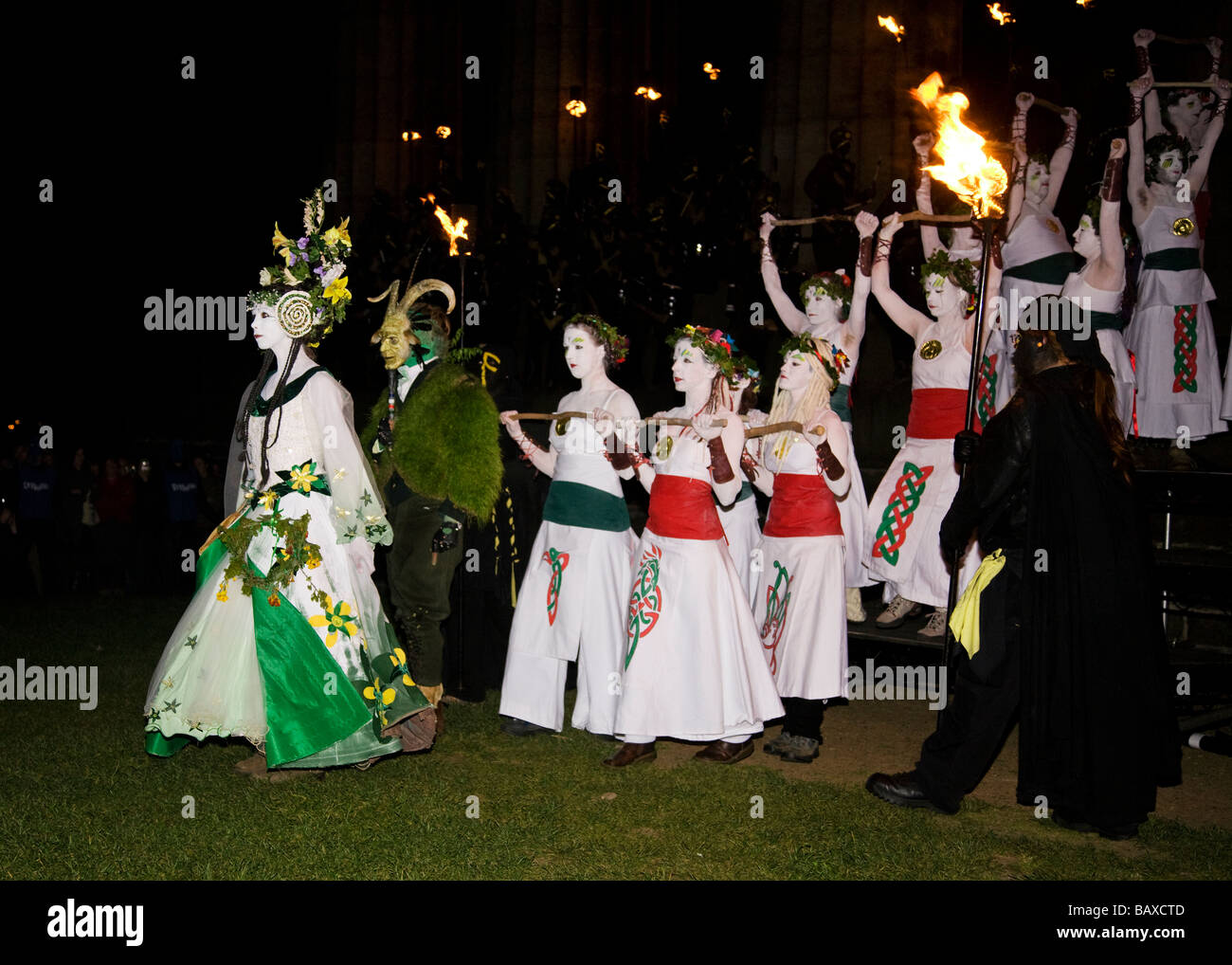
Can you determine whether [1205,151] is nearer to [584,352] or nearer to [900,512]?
[900,512]

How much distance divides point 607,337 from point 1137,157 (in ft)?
12.5

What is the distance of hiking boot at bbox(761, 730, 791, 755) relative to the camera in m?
6.75

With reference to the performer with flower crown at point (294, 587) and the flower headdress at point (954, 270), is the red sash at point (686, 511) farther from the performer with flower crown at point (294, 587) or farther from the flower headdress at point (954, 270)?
the flower headdress at point (954, 270)

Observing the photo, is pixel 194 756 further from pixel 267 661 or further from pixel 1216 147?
pixel 1216 147

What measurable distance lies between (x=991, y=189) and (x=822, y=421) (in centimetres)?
145

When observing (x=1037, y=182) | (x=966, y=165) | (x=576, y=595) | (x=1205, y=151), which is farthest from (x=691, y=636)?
(x=1205, y=151)

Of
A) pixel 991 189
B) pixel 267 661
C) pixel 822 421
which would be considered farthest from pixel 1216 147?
pixel 267 661

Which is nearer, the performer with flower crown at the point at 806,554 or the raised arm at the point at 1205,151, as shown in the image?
the performer with flower crown at the point at 806,554

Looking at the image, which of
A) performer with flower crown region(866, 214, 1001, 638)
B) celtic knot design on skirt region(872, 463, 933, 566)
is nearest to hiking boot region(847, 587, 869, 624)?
performer with flower crown region(866, 214, 1001, 638)

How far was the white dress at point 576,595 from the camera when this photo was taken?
22.4ft

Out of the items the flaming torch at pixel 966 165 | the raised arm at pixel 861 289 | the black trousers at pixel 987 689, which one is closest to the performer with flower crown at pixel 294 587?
the black trousers at pixel 987 689

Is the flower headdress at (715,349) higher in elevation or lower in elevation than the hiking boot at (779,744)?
higher

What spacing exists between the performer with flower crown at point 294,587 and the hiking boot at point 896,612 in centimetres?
338

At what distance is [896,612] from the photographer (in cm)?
829
